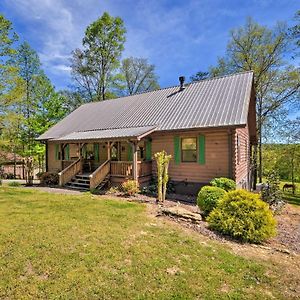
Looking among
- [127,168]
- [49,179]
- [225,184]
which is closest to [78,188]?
[127,168]

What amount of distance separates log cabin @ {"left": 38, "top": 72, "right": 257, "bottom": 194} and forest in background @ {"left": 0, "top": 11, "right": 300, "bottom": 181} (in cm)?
599

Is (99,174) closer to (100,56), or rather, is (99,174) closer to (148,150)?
(148,150)

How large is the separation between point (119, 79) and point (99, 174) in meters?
18.3

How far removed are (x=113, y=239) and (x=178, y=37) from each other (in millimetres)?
16247

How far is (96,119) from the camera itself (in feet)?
58.3

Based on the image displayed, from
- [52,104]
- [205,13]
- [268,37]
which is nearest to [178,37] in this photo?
[205,13]

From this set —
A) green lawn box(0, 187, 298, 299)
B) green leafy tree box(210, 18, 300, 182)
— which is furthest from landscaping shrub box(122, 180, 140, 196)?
green leafy tree box(210, 18, 300, 182)

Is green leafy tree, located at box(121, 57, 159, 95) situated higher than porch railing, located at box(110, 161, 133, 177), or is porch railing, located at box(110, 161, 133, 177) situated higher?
green leafy tree, located at box(121, 57, 159, 95)

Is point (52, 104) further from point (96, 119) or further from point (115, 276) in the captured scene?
point (115, 276)

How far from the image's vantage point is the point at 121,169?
1293 cm

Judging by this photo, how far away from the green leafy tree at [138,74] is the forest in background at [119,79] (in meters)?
3.31

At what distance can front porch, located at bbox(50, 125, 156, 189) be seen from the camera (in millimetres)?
12445

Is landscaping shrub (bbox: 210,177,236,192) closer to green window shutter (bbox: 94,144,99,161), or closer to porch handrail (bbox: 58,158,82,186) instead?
porch handrail (bbox: 58,158,82,186)

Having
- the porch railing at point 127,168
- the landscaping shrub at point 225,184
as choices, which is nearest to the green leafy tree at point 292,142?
the landscaping shrub at point 225,184
